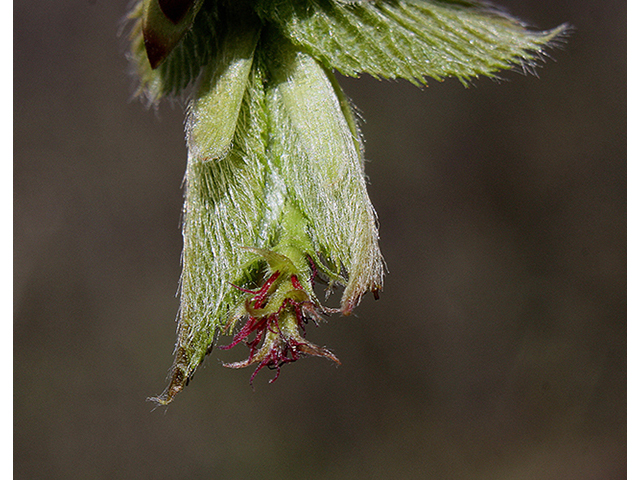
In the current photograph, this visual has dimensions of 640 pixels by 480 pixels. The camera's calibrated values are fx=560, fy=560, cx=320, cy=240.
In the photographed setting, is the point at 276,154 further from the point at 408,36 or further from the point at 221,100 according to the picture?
the point at 408,36

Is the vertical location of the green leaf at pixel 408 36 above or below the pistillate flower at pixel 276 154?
above

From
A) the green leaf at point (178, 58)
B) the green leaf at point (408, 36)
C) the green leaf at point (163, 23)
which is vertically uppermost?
the green leaf at point (408, 36)

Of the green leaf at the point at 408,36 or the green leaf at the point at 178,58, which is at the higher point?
the green leaf at the point at 408,36

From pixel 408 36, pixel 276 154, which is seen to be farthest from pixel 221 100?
pixel 408 36

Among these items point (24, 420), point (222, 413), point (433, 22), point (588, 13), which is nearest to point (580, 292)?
point (588, 13)

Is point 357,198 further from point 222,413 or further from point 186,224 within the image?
point 222,413

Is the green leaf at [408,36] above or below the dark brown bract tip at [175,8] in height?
above

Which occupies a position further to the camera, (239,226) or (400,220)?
(400,220)
